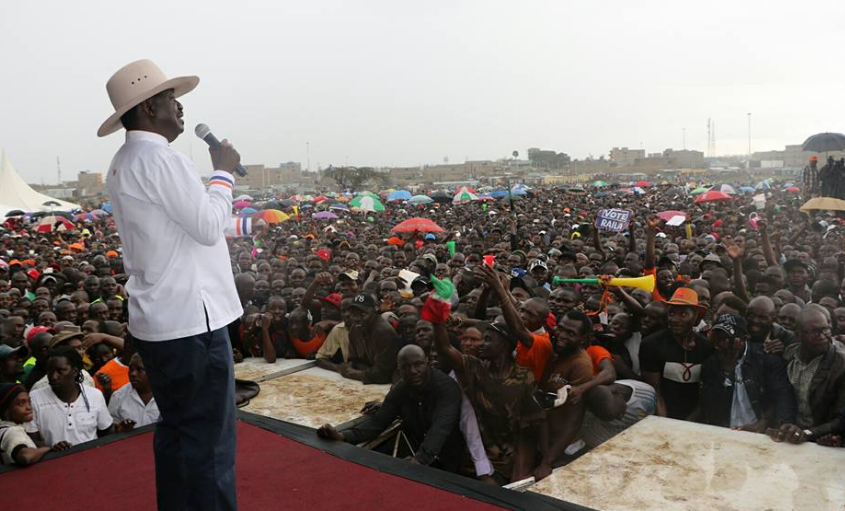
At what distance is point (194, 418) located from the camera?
2.11 metres

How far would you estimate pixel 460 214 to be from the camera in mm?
24266

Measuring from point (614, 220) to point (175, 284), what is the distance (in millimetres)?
7857

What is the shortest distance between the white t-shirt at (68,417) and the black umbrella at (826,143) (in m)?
18.6

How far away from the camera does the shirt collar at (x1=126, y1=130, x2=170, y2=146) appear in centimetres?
210

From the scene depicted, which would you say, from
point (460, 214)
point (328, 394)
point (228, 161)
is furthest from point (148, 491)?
point (460, 214)

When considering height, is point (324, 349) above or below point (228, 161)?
below

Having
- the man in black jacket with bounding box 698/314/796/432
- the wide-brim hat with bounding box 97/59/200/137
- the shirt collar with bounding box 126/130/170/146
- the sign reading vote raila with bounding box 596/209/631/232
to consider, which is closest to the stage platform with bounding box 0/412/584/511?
the shirt collar with bounding box 126/130/170/146

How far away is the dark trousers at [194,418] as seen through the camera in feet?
6.81

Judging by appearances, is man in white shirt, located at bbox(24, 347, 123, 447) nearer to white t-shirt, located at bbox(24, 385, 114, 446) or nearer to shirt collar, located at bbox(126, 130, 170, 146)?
white t-shirt, located at bbox(24, 385, 114, 446)

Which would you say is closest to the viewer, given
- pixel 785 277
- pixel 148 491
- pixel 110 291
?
pixel 148 491

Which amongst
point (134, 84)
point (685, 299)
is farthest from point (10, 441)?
point (685, 299)

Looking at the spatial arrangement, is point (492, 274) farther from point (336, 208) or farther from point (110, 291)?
point (336, 208)

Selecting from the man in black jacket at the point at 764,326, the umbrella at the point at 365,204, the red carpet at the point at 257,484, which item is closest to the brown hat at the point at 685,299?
the man in black jacket at the point at 764,326

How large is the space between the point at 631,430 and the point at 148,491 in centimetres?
256
